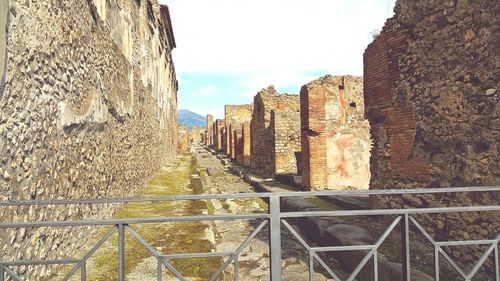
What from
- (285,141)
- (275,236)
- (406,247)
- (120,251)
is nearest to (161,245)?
(120,251)

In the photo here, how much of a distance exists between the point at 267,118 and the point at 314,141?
528 cm

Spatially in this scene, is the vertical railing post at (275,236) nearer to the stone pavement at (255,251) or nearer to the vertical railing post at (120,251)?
the vertical railing post at (120,251)

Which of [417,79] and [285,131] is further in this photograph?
[285,131]

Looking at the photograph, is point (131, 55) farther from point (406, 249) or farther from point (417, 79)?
point (406, 249)

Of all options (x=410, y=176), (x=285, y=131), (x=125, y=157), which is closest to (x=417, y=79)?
(x=410, y=176)

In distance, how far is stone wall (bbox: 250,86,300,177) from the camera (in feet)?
45.6

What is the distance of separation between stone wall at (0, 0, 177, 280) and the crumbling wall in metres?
5.29

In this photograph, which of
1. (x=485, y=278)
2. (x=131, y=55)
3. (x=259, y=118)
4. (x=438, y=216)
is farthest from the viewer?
(x=259, y=118)

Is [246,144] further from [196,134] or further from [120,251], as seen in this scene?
[196,134]

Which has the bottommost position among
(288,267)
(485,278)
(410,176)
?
(288,267)

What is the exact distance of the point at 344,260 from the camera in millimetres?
4699

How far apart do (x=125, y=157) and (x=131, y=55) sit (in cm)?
255

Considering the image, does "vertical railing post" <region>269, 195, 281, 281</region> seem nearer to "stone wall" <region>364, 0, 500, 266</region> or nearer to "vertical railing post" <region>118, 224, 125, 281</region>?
"vertical railing post" <region>118, 224, 125, 281</region>

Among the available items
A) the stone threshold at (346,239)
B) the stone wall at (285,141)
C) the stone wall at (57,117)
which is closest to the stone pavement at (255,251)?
the stone threshold at (346,239)
